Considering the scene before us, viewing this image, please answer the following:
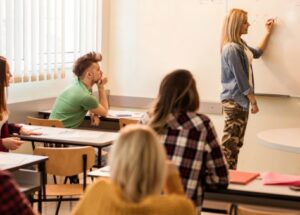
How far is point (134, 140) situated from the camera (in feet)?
6.37

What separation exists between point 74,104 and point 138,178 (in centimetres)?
358

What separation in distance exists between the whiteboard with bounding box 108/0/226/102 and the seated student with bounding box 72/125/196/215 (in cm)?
453

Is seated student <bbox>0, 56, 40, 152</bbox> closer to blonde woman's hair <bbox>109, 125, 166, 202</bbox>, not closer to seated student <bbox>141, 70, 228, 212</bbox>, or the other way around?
seated student <bbox>141, 70, 228, 212</bbox>

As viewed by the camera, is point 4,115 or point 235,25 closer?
point 4,115

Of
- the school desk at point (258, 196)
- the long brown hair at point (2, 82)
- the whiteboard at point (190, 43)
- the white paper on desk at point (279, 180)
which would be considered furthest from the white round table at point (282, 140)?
the long brown hair at point (2, 82)

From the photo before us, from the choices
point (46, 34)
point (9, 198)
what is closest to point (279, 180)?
point (9, 198)

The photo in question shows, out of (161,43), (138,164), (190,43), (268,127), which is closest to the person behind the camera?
(138,164)

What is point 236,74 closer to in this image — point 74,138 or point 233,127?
point 233,127

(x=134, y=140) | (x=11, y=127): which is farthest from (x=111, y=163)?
(x=11, y=127)

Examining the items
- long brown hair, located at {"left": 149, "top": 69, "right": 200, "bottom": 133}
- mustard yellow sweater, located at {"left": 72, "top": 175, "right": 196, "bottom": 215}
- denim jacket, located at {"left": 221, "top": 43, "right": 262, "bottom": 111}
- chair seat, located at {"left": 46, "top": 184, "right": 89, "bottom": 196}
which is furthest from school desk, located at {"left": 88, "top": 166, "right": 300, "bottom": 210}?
denim jacket, located at {"left": 221, "top": 43, "right": 262, "bottom": 111}

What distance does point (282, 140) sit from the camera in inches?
165

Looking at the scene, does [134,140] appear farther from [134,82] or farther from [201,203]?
[134,82]

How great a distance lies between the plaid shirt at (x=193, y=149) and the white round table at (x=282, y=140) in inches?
49.7

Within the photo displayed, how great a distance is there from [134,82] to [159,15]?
0.85 metres
